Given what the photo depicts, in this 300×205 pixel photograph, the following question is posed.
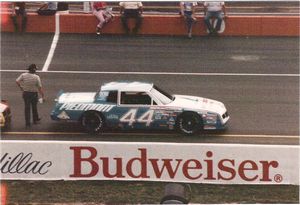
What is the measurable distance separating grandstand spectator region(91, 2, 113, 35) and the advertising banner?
964 cm

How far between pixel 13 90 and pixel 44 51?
3.35 m

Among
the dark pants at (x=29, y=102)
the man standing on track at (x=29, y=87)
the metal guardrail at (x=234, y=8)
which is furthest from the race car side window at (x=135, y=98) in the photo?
the metal guardrail at (x=234, y=8)

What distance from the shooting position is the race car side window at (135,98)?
47.2ft

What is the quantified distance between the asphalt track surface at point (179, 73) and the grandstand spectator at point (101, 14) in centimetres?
42

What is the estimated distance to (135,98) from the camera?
14461 mm

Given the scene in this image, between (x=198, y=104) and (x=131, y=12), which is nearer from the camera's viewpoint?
(x=198, y=104)

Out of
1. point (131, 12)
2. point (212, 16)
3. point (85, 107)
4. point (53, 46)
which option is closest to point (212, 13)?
point (212, 16)

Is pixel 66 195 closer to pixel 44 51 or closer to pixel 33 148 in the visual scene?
pixel 33 148

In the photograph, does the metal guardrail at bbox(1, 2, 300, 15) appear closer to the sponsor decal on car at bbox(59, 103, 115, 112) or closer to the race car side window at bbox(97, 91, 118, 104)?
the race car side window at bbox(97, 91, 118, 104)

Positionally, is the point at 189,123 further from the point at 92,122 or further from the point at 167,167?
the point at 167,167

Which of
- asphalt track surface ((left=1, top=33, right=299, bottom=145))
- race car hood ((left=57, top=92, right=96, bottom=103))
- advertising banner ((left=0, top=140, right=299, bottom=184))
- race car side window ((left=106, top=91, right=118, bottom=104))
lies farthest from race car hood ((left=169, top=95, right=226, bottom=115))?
advertising banner ((left=0, top=140, right=299, bottom=184))

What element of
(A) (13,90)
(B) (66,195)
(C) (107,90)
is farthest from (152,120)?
(A) (13,90)

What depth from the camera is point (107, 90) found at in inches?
575

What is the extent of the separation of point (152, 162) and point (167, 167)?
286 mm
